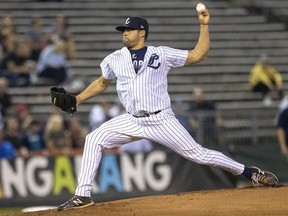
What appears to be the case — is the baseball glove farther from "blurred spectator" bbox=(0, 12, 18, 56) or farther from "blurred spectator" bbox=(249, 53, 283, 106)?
"blurred spectator" bbox=(249, 53, 283, 106)

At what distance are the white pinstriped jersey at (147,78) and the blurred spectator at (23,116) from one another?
23.5 feet

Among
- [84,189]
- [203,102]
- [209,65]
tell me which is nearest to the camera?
[84,189]

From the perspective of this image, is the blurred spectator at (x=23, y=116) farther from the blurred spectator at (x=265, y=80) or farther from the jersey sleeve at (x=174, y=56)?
the jersey sleeve at (x=174, y=56)

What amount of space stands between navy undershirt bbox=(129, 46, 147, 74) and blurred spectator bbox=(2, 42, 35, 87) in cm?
913

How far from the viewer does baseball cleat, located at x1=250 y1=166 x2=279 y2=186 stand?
36.2 ft

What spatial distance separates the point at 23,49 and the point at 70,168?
3.59 m

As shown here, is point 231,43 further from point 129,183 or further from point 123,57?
point 123,57

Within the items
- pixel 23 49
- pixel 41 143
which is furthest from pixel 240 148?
pixel 23 49

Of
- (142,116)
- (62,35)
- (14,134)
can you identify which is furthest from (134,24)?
(62,35)

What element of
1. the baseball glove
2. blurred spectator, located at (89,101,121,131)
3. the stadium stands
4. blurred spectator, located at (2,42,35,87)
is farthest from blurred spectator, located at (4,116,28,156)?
the baseball glove

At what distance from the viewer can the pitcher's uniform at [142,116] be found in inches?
404

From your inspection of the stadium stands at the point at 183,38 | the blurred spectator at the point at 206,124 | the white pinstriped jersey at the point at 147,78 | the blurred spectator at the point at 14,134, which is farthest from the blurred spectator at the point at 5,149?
the white pinstriped jersey at the point at 147,78

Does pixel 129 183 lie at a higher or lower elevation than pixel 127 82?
lower

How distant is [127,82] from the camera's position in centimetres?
1030
